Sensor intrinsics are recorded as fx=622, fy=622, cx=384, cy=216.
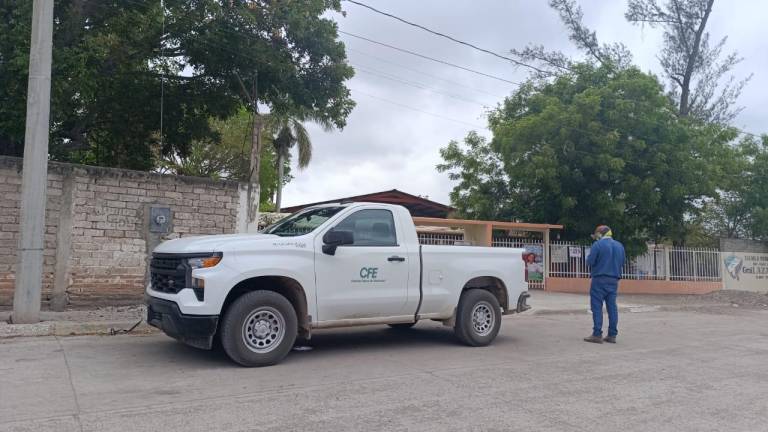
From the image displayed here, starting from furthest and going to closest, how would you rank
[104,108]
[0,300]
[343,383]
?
[104,108] < [0,300] < [343,383]

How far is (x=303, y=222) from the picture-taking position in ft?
25.9

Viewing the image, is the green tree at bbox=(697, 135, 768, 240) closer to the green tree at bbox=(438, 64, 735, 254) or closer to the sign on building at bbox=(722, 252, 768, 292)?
the sign on building at bbox=(722, 252, 768, 292)

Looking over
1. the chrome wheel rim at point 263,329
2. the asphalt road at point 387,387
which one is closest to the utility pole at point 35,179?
the asphalt road at point 387,387

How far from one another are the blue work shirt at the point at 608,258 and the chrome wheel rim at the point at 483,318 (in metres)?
1.90

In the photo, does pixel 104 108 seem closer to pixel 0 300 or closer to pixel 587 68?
pixel 0 300

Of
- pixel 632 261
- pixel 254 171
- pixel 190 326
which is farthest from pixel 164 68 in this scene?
pixel 632 261

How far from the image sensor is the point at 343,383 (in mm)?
6184

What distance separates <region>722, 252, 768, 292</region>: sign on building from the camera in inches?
913

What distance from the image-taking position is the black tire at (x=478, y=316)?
8516mm

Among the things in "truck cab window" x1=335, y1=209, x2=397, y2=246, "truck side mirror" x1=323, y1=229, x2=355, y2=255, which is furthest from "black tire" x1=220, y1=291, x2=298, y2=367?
"truck cab window" x1=335, y1=209, x2=397, y2=246

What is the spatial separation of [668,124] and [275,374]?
17.9m

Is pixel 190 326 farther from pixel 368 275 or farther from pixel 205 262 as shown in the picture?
pixel 368 275

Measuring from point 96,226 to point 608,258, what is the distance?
331 inches

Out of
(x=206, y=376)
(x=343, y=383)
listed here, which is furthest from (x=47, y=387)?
(x=343, y=383)
